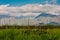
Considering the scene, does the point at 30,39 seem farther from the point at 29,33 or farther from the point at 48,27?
the point at 48,27

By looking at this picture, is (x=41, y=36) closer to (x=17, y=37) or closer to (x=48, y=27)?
(x=17, y=37)

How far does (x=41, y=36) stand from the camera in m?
10.4

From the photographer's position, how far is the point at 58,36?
10.5 metres

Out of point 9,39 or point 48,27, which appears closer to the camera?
point 9,39

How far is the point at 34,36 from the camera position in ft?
33.9

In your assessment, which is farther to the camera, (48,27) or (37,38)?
(48,27)

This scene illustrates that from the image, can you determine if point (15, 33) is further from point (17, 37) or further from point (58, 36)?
point (58, 36)

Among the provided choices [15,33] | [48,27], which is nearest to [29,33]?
[15,33]

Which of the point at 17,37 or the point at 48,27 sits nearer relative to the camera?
the point at 17,37

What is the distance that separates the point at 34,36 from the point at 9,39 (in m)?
Result: 0.81

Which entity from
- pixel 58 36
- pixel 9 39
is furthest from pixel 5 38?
pixel 58 36

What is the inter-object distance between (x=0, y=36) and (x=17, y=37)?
62 centimetres

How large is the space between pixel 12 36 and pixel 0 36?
41 cm

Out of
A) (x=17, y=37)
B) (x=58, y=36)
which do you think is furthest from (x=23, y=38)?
(x=58, y=36)
